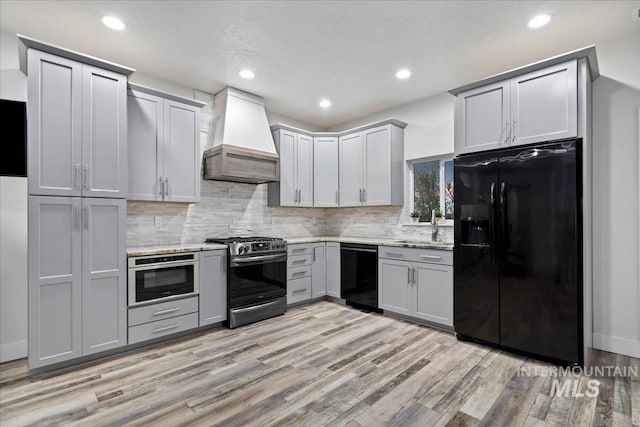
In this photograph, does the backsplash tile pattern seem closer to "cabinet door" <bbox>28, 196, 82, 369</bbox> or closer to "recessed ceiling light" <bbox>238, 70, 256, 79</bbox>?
"recessed ceiling light" <bbox>238, 70, 256, 79</bbox>

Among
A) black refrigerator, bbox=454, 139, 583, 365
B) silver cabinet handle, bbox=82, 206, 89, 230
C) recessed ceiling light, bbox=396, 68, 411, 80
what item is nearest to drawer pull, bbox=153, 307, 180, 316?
silver cabinet handle, bbox=82, 206, 89, 230

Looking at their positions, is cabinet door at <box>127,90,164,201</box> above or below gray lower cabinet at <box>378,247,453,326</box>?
above

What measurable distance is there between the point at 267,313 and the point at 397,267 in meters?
1.66

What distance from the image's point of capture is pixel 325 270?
4672mm

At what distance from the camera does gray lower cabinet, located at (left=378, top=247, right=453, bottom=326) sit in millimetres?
3393

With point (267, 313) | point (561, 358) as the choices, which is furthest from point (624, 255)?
point (267, 313)

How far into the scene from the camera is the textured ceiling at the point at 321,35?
8.04ft

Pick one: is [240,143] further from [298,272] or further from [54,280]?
[54,280]

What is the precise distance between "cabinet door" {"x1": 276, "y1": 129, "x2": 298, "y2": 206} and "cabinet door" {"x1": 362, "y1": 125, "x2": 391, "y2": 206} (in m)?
1.04

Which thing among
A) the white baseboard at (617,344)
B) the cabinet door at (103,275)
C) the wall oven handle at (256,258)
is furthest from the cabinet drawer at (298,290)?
the white baseboard at (617,344)

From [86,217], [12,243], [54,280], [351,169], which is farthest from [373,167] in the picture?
[12,243]

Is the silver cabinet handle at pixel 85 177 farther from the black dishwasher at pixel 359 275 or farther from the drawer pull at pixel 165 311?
the black dishwasher at pixel 359 275

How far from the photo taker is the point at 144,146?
324 centimetres

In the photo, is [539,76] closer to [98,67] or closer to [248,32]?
[248,32]
